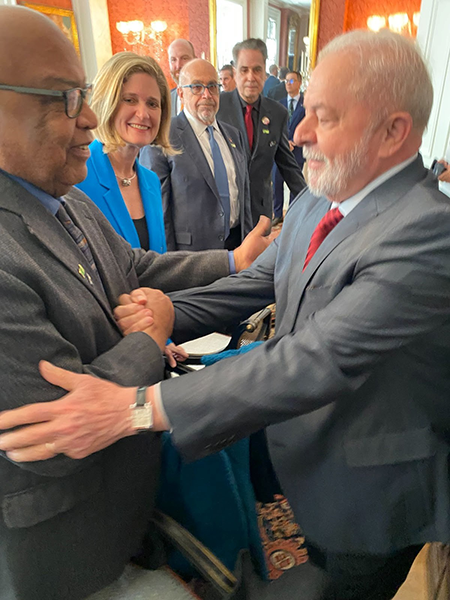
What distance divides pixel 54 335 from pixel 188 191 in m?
2.08

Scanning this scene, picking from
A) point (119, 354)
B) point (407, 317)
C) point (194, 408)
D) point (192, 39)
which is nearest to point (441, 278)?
point (407, 317)

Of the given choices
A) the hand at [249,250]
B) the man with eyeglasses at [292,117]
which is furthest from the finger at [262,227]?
the man with eyeglasses at [292,117]

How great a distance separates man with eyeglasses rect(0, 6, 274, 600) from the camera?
0.76 meters

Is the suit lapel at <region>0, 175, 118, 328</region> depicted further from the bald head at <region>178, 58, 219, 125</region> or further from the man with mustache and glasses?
the bald head at <region>178, 58, 219, 125</region>

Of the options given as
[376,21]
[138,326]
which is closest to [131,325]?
[138,326]

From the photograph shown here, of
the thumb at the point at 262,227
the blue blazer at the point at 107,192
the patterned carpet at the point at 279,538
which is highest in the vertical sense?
the blue blazer at the point at 107,192

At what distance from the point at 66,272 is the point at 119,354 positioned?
0.21 meters

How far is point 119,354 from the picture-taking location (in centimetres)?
94

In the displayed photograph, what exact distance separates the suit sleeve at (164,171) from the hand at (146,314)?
1628mm

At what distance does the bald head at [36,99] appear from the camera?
765mm

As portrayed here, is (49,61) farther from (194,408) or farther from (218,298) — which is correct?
(218,298)

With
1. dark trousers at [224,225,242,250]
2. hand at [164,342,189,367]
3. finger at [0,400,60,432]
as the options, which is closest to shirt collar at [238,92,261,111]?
dark trousers at [224,225,242,250]

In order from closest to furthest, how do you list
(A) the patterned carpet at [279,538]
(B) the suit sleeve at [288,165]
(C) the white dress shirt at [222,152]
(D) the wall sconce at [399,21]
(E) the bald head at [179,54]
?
(A) the patterned carpet at [279,538] < (C) the white dress shirt at [222,152] < (B) the suit sleeve at [288,165] < (E) the bald head at [179,54] < (D) the wall sconce at [399,21]

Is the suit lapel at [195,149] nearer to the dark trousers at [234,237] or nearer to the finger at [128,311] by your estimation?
the dark trousers at [234,237]
